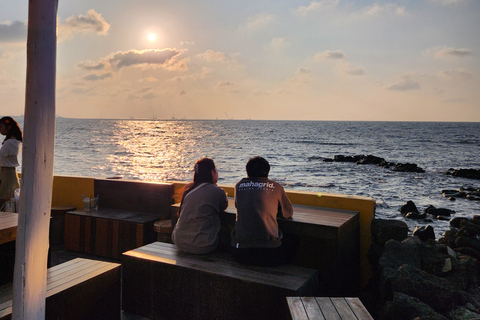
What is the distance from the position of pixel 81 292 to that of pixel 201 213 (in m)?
1.20

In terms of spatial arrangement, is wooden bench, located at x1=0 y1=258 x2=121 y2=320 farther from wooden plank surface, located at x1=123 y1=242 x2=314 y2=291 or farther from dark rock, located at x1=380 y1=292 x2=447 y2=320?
dark rock, located at x1=380 y1=292 x2=447 y2=320

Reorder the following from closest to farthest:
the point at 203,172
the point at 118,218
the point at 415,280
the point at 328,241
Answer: the point at 203,172, the point at 328,241, the point at 415,280, the point at 118,218

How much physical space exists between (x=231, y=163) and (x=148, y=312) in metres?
32.6

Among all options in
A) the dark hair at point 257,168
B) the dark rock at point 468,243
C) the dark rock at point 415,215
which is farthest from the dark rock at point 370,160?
the dark hair at point 257,168

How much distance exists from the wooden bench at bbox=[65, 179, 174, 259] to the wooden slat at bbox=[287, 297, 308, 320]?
3.13 m

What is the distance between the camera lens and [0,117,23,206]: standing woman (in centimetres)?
526

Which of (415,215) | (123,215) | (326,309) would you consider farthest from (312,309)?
(415,215)

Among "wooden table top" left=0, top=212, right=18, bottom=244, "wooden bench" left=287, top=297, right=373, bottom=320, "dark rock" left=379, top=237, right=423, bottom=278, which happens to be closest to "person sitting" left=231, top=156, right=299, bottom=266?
"wooden bench" left=287, top=297, right=373, bottom=320

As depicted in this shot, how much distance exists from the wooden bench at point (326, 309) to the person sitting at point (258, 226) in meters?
0.76

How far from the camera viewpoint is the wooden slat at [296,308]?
2.34 m

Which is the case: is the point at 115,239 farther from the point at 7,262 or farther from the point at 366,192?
the point at 366,192

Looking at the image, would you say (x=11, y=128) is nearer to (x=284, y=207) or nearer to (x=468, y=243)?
(x=284, y=207)

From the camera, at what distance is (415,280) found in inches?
153

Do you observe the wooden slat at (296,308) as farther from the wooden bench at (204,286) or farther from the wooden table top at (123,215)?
the wooden table top at (123,215)
